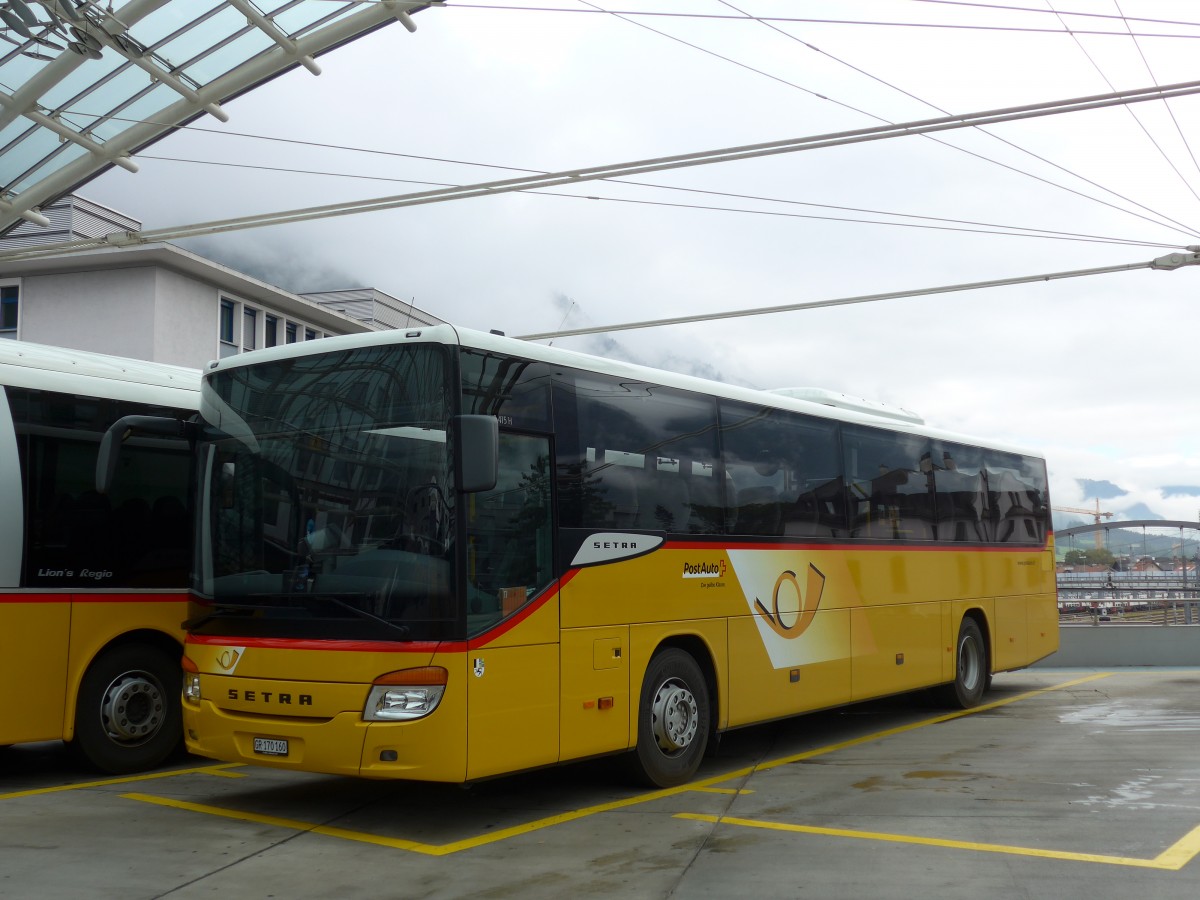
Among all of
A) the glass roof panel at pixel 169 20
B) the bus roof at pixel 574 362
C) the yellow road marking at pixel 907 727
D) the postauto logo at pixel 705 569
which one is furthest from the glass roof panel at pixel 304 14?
the yellow road marking at pixel 907 727

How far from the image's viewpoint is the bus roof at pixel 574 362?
775 cm

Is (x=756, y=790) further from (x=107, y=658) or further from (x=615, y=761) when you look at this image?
(x=107, y=658)

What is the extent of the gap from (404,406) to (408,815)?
289cm

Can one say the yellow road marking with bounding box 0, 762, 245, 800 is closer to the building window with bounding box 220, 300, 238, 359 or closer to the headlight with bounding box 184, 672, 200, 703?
the headlight with bounding box 184, 672, 200, 703

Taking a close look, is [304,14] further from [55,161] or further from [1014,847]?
[1014,847]

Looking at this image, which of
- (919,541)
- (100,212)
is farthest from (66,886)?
(100,212)

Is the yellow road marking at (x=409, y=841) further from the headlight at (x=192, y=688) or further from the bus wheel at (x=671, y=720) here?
the headlight at (x=192, y=688)

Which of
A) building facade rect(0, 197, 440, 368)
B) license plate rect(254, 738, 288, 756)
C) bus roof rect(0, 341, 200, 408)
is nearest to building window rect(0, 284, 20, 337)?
building facade rect(0, 197, 440, 368)

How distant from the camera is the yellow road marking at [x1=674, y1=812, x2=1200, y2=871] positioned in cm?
655

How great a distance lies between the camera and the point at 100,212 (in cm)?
4100

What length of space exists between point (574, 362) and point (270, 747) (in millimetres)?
3388

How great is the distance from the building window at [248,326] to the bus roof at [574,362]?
33.4 meters

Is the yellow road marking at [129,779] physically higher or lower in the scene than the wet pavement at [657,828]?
higher

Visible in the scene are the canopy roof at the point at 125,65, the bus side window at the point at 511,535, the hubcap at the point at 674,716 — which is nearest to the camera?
the bus side window at the point at 511,535
